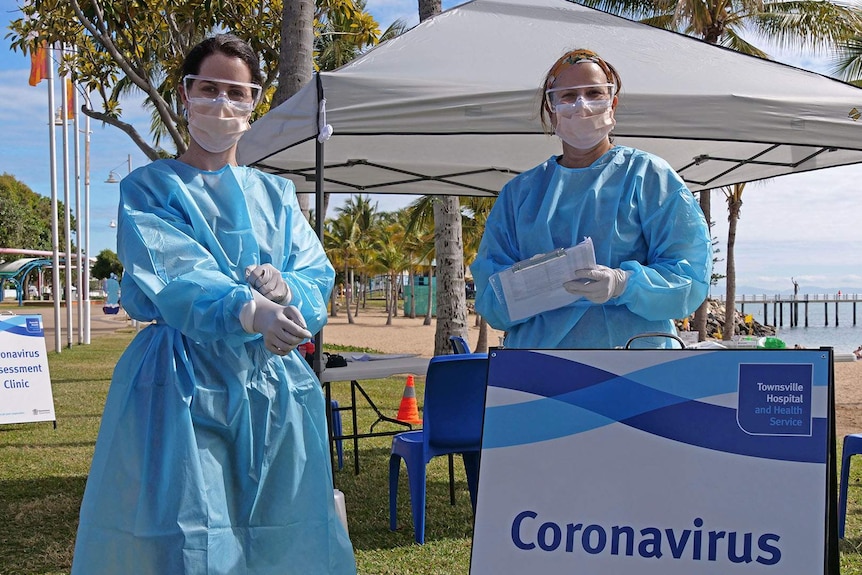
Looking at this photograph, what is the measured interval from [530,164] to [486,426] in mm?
4998

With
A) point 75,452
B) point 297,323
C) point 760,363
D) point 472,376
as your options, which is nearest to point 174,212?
point 297,323

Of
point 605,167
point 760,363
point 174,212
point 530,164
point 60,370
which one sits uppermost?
point 530,164

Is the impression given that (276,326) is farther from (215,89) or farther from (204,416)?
(215,89)

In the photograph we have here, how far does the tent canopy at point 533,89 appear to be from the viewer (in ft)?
13.2

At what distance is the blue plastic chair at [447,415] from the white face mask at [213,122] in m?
2.15

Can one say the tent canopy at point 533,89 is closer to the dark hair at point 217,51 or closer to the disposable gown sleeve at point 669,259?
the dark hair at point 217,51

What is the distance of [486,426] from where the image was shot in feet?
6.99

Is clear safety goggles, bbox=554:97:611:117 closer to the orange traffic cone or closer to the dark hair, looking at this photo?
the dark hair

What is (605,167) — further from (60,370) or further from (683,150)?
(60,370)

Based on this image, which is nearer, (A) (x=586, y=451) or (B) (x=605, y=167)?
(A) (x=586, y=451)

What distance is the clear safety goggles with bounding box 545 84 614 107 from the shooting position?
8.64 feet

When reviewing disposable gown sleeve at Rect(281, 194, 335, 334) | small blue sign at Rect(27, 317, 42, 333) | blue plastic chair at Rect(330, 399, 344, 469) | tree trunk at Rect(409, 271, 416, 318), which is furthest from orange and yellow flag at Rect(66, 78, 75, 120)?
tree trunk at Rect(409, 271, 416, 318)

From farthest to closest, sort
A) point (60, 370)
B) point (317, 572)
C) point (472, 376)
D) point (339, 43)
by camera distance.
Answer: point (339, 43) → point (60, 370) → point (472, 376) → point (317, 572)

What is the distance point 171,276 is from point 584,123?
1.32 m
